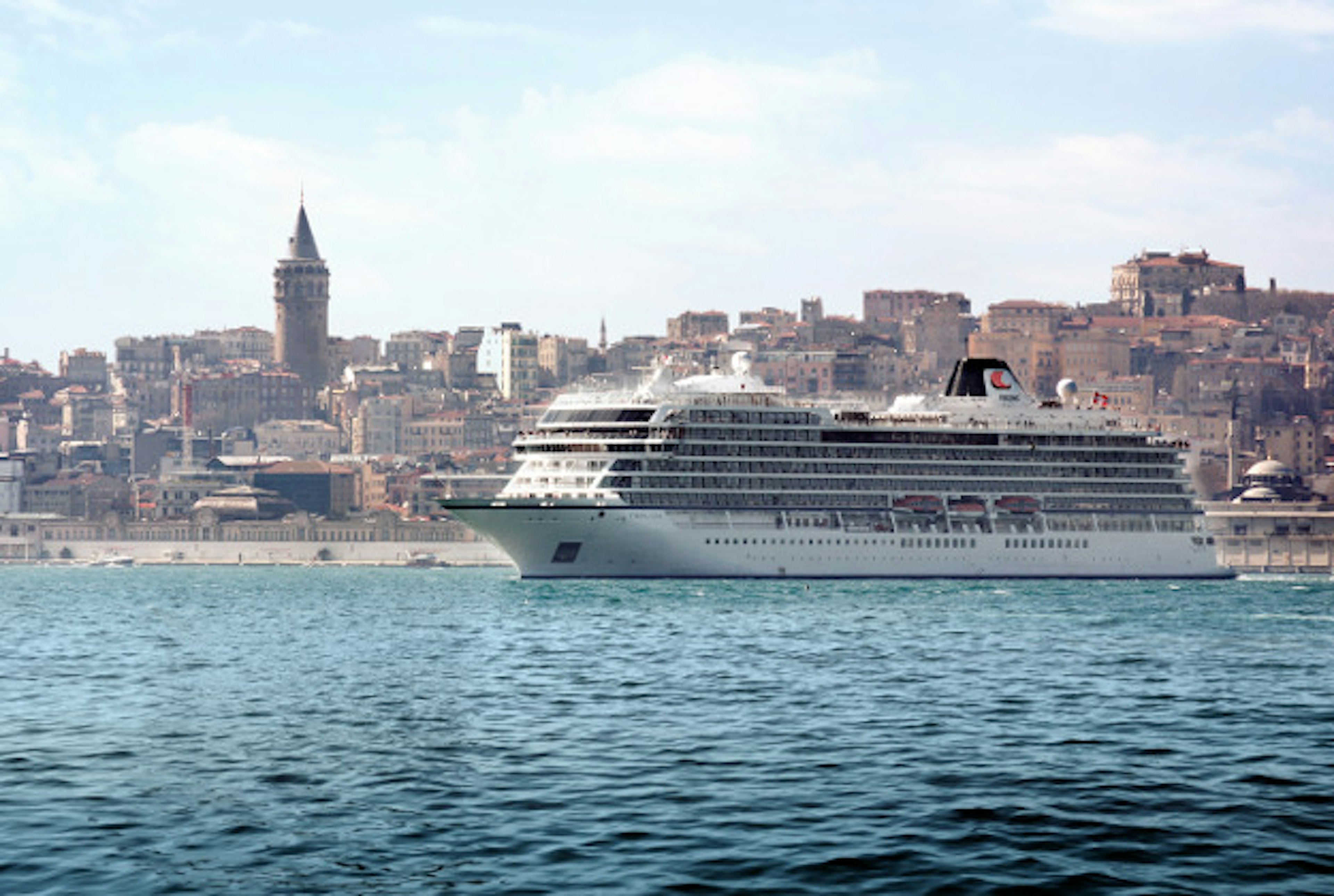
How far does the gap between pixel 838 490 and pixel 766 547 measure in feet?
18.6

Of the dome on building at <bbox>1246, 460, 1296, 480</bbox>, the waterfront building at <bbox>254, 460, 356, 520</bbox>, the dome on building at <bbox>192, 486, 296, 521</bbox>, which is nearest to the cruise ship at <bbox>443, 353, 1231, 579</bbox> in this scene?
the dome on building at <bbox>1246, 460, 1296, 480</bbox>

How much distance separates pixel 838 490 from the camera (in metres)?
84.3

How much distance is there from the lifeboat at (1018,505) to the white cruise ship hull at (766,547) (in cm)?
94

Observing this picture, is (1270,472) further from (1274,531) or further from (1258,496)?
(1274,531)

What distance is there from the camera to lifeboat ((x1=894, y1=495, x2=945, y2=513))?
85188 millimetres

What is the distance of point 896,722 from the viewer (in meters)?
28.6

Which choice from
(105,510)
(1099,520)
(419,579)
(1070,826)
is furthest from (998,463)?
(105,510)

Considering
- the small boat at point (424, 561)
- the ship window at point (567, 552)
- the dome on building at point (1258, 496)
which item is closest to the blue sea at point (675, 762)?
the ship window at point (567, 552)

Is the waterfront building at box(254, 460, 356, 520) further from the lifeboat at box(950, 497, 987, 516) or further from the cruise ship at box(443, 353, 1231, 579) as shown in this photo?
the lifeboat at box(950, 497, 987, 516)

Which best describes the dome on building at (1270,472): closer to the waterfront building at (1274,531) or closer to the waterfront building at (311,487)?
the waterfront building at (1274,531)

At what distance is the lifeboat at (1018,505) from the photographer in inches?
3447

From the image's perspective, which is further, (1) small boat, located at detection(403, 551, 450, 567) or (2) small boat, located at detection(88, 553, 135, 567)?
(2) small boat, located at detection(88, 553, 135, 567)

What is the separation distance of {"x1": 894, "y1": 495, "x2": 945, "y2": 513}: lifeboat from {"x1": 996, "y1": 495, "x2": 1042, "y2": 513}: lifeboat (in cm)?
311

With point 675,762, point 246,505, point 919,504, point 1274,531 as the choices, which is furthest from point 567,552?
point 246,505
